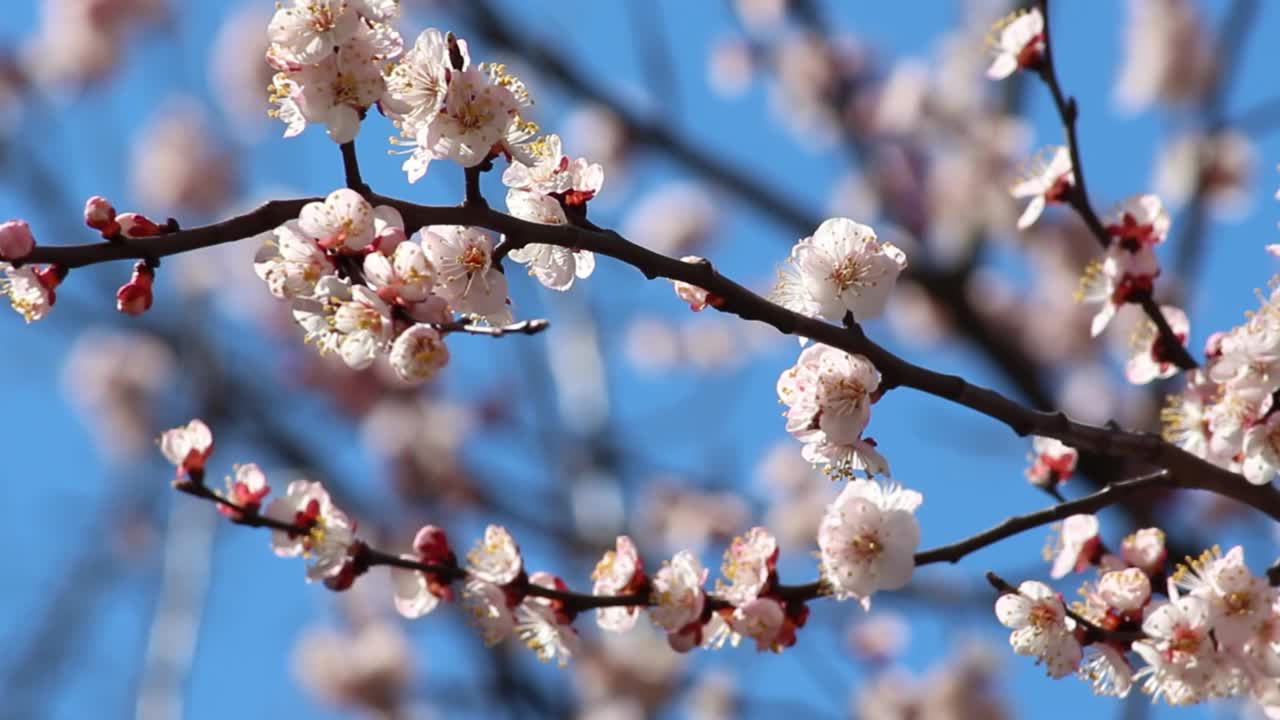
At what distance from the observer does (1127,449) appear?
1.62m

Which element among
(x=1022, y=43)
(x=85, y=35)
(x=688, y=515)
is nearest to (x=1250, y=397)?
(x=1022, y=43)

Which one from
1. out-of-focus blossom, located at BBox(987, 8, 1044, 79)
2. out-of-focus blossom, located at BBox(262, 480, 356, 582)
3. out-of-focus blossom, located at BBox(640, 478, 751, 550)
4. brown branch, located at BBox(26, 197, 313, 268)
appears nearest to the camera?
brown branch, located at BBox(26, 197, 313, 268)

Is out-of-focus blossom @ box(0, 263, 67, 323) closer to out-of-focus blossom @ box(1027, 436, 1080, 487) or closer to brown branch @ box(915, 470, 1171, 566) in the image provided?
brown branch @ box(915, 470, 1171, 566)

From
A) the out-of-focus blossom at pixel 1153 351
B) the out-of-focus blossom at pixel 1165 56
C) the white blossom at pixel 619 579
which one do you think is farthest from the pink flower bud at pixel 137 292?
the out-of-focus blossom at pixel 1165 56

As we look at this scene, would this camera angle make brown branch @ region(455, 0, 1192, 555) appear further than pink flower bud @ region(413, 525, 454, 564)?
Yes

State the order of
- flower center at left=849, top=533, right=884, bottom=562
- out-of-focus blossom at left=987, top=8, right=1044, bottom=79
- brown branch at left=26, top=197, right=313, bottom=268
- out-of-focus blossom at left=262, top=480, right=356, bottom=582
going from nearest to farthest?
brown branch at left=26, top=197, right=313, bottom=268 → flower center at left=849, top=533, right=884, bottom=562 → out-of-focus blossom at left=262, top=480, right=356, bottom=582 → out-of-focus blossom at left=987, top=8, right=1044, bottom=79

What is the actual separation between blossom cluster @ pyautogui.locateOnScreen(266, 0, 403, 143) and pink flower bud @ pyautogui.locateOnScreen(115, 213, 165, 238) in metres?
0.19

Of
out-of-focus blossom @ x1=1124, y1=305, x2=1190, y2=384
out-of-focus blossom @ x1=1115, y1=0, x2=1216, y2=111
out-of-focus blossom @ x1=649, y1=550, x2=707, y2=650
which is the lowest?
out-of-focus blossom @ x1=649, y1=550, x2=707, y2=650

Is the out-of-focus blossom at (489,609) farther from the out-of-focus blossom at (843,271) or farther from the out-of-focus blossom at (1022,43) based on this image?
the out-of-focus blossom at (1022,43)

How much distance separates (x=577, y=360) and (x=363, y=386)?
257cm

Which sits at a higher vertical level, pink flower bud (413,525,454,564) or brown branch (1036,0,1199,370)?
brown branch (1036,0,1199,370)

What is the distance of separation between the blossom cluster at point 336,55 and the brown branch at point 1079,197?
1.05 m

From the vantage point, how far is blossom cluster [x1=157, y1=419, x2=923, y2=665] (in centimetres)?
179

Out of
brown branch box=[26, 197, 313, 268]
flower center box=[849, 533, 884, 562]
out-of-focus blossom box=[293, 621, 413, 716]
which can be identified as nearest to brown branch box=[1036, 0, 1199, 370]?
flower center box=[849, 533, 884, 562]
